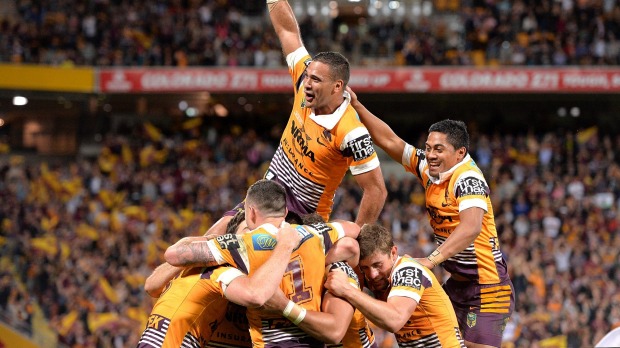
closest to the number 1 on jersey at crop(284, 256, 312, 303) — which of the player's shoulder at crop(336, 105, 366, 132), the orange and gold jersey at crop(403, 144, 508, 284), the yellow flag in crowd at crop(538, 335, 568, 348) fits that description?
the player's shoulder at crop(336, 105, 366, 132)

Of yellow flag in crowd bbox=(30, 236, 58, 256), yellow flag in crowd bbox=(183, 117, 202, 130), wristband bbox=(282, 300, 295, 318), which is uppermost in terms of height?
yellow flag in crowd bbox=(183, 117, 202, 130)

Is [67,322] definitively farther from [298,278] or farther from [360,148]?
[298,278]

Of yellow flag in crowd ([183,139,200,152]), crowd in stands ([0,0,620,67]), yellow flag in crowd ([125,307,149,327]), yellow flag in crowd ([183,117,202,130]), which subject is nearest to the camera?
yellow flag in crowd ([125,307,149,327])

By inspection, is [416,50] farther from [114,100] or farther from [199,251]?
[199,251]

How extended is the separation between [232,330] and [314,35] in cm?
1913

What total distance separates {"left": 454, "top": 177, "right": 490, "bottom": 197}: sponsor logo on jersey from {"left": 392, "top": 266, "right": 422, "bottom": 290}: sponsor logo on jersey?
3.58ft

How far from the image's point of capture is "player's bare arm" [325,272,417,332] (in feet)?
20.0

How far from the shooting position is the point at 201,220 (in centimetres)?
2127

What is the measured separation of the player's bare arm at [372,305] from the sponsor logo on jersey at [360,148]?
115cm

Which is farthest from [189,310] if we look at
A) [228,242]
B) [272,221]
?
[272,221]

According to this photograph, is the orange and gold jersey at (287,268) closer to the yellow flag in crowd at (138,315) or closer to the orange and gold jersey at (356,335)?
the orange and gold jersey at (356,335)

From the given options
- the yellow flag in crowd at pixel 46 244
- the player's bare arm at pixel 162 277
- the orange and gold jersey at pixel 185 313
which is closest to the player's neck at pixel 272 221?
the orange and gold jersey at pixel 185 313

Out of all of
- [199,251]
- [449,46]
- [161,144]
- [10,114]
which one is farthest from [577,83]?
[199,251]

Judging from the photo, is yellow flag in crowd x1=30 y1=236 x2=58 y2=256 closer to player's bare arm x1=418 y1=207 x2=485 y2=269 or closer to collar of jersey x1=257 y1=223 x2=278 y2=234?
player's bare arm x1=418 y1=207 x2=485 y2=269
